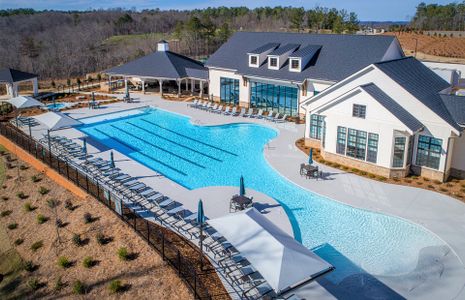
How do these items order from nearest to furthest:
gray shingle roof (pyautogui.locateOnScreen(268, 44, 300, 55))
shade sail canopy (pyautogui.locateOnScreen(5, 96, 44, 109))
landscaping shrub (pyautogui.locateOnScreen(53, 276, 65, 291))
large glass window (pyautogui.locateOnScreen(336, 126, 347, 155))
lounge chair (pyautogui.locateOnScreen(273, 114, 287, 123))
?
landscaping shrub (pyautogui.locateOnScreen(53, 276, 65, 291)), large glass window (pyautogui.locateOnScreen(336, 126, 347, 155)), shade sail canopy (pyautogui.locateOnScreen(5, 96, 44, 109)), lounge chair (pyautogui.locateOnScreen(273, 114, 287, 123)), gray shingle roof (pyautogui.locateOnScreen(268, 44, 300, 55))

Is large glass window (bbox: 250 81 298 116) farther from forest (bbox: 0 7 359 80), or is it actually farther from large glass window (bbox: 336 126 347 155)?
forest (bbox: 0 7 359 80)

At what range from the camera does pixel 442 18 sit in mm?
97062

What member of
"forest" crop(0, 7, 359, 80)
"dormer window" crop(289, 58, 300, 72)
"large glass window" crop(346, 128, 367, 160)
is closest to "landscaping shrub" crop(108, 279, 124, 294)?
"large glass window" crop(346, 128, 367, 160)

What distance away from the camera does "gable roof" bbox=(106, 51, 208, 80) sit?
40.9m

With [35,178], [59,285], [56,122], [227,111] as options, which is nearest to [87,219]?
[59,285]

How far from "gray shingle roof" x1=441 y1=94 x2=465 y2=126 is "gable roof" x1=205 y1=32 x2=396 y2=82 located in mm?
8411

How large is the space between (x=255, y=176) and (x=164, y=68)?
2265cm

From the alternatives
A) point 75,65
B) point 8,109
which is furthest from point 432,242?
point 75,65

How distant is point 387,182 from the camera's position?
21.5 meters

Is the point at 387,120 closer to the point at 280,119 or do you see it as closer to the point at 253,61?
the point at 280,119

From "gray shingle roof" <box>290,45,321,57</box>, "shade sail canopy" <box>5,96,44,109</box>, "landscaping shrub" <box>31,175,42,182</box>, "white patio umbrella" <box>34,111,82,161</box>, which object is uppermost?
"gray shingle roof" <box>290,45,321,57</box>

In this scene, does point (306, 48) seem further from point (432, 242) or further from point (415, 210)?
point (432, 242)

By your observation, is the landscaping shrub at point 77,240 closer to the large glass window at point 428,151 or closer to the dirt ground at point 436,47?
the large glass window at point 428,151

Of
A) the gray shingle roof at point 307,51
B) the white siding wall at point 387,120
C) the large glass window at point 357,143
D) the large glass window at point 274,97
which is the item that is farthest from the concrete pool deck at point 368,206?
the gray shingle roof at point 307,51
